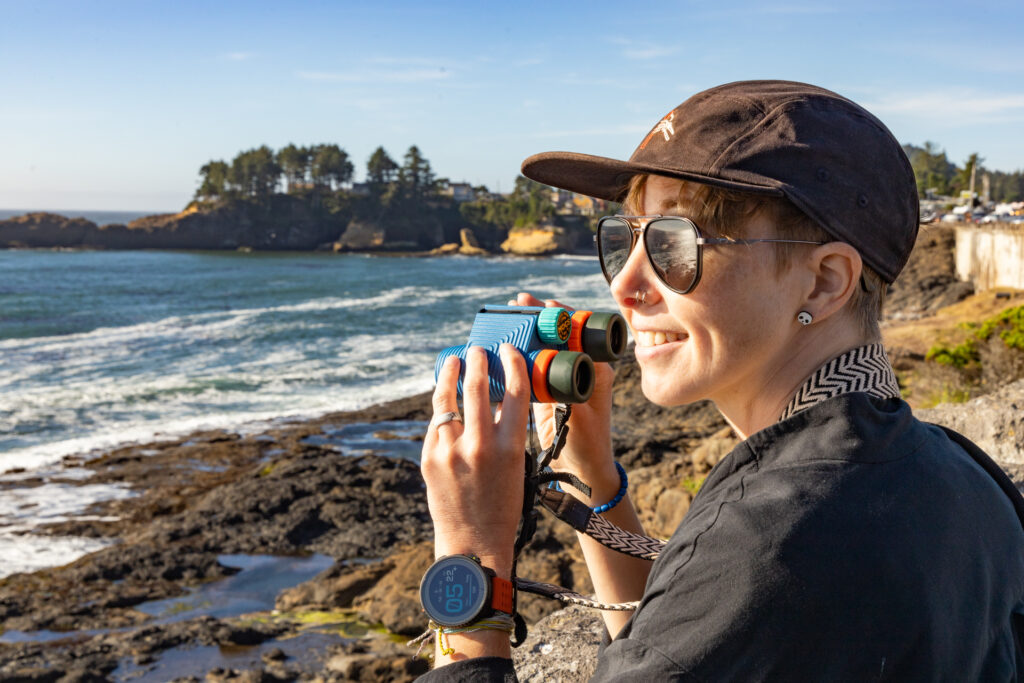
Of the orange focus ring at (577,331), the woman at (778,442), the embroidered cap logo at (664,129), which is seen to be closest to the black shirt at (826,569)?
the woman at (778,442)

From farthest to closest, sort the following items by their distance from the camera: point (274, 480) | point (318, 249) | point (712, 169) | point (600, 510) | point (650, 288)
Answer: point (318, 249)
point (274, 480)
point (600, 510)
point (650, 288)
point (712, 169)

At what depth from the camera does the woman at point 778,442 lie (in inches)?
45.1

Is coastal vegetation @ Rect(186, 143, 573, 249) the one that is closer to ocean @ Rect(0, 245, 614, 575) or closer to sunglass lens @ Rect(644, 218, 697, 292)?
ocean @ Rect(0, 245, 614, 575)

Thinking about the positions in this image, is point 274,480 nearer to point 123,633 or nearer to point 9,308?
point 123,633

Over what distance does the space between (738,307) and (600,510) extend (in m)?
0.83

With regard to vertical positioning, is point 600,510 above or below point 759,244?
below

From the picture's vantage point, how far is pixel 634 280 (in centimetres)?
172

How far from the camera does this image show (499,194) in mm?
126938

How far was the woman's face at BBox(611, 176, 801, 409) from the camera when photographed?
4.89ft

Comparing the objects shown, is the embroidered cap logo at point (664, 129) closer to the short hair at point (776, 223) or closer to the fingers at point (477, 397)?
the short hair at point (776, 223)

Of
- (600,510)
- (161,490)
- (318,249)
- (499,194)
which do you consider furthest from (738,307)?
(499,194)

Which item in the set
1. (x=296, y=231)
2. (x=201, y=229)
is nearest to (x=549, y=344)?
(x=201, y=229)

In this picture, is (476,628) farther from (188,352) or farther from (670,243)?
(188,352)

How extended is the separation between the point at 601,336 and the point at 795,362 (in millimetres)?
585
